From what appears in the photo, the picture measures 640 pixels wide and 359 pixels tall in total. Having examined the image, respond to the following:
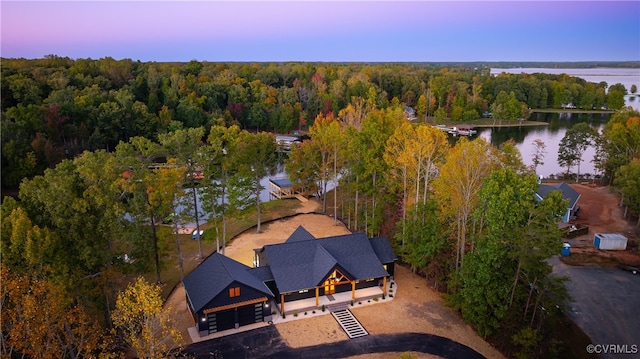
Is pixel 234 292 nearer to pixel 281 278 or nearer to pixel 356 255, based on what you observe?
pixel 281 278

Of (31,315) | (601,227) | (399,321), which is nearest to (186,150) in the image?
(31,315)

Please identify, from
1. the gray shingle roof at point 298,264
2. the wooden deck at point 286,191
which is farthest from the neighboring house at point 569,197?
the wooden deck at point 286,191

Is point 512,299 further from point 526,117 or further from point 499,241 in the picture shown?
point 526,117

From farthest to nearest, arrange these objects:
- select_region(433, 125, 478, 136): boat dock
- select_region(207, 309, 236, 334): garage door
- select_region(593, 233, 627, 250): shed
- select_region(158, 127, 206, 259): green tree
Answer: select_region(433, 125, 478, 136): boat dock
select_region(593, 233, 627, 250): shed
select_region(158, 127, 206, 259): green tree
select_region(207, 309, 236, 334): garage door

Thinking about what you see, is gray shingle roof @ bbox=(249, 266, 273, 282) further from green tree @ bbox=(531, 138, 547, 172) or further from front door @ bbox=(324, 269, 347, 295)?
green tree @ bbox=(531, 138, 547, 172)

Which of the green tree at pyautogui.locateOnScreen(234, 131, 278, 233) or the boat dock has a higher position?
the green tree at pyautogui.locateOnScreen(234, 131, 278, 233)

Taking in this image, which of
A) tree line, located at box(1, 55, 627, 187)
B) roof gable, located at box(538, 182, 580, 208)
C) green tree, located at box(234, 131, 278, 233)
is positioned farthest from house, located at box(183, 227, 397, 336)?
tree line, located at box(1, 55, 627, 187)

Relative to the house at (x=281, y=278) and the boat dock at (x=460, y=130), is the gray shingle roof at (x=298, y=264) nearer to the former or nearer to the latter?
the house at (x=281, y=278)
